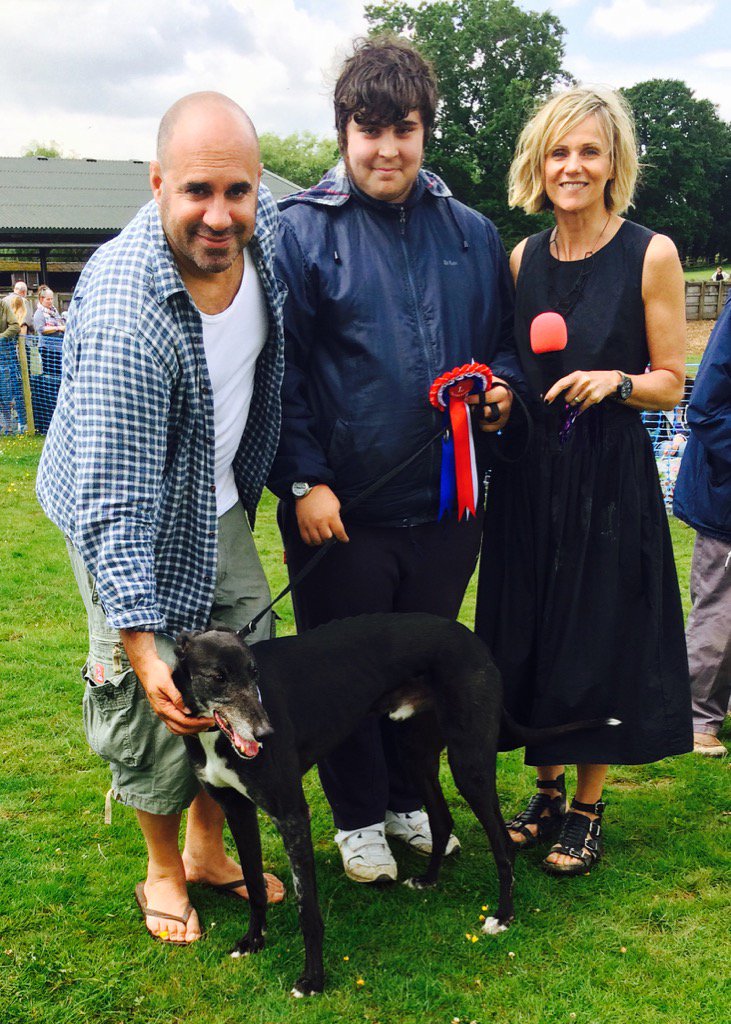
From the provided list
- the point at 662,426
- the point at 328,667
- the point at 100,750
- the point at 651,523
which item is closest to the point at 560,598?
the point at 651,523

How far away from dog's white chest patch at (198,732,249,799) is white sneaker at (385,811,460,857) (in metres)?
1.15

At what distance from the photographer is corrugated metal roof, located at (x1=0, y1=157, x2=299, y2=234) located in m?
26.3

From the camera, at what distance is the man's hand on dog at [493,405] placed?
3.15 m

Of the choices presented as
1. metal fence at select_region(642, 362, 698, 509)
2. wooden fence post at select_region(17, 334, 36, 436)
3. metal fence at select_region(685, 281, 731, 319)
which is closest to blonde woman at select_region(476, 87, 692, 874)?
metal fence at select_region(642, 362, 698, 509)

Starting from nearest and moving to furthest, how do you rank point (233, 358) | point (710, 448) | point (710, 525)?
point (233, 358) < point (710, 448) < point (710, 525)

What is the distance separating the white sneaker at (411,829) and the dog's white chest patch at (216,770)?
115 centimetres

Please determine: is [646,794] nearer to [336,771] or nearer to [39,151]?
[336,771]

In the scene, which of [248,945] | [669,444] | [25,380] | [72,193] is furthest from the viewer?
[72,193]

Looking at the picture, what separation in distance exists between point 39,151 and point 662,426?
8127 cm

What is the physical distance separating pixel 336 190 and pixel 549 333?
0.84m

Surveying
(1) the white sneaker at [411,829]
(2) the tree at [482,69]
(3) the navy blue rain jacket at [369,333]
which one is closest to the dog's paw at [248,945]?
(1) the white sneaker at [411,829]

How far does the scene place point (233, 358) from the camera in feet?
9.32

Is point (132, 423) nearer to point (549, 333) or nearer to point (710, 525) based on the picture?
point (549, 333)

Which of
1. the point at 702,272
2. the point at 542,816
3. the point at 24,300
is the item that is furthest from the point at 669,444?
the point at 702,272
